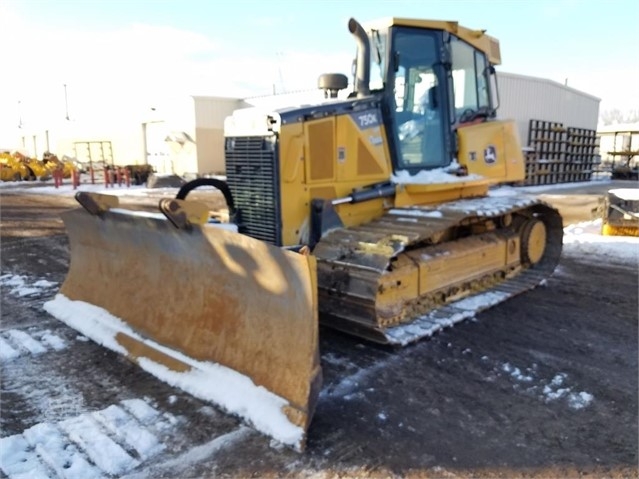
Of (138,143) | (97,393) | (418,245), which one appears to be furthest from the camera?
(138,143)

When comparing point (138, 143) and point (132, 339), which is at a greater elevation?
point (138, 143)

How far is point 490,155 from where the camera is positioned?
636 centimetres

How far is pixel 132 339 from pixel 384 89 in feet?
11.1

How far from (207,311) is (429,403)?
1770 mm

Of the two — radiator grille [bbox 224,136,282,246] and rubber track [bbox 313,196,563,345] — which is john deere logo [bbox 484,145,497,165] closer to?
rubber track [bbox 313,196,563,345]

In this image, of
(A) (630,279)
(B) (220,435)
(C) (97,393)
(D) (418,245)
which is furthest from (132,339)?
(A) (630,279)

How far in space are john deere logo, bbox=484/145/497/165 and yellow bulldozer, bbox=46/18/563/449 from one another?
0.07ft

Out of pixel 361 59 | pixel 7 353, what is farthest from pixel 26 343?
pixel 361 59

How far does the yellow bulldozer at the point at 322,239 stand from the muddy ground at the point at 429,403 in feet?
0.60

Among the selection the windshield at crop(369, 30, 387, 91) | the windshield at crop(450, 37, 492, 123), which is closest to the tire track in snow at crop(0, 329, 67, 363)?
the windshield at crop(369, 30, 387, 91)

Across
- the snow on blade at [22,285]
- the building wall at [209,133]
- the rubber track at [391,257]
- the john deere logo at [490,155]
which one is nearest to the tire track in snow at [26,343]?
the snow on blade at [22,285]

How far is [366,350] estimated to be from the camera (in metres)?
4.48

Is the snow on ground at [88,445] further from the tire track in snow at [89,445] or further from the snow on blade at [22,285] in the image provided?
the snow on blade at [22,285]

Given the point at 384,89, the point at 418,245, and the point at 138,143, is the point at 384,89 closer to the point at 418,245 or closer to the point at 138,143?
the point at 418,245
